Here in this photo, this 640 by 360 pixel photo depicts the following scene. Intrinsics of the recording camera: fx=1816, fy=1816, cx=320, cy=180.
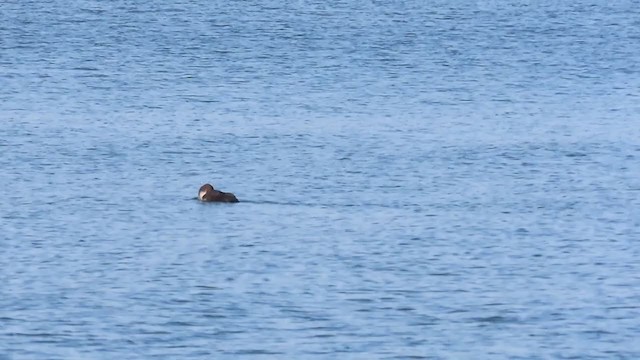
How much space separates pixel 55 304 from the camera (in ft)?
69.2

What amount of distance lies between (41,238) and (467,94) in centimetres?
1800

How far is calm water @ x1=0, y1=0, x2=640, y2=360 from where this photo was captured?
66.4ft

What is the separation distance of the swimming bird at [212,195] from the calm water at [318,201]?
17cm

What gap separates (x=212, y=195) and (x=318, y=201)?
1.65 metres

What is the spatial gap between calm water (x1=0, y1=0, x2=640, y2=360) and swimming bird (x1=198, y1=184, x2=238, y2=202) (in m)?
0.17

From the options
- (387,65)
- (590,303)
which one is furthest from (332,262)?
(387,65)

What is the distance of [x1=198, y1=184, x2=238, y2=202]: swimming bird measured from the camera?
27.1 metres

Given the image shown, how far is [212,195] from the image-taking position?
27078 mm

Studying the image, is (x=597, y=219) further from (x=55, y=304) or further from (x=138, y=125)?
(x=138, y=125)

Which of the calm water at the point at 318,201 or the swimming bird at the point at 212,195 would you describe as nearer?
the calm water at the point at 318,201

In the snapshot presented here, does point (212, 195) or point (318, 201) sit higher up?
point (212, 195)

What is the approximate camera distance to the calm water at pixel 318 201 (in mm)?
20250

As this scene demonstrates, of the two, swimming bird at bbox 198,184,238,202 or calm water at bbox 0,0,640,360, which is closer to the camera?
calm water at bbox 0,0,640,360

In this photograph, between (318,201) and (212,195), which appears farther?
(318,201)
